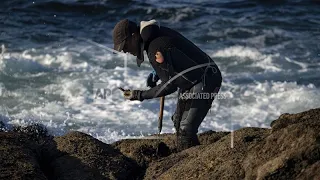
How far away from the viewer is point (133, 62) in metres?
16.3

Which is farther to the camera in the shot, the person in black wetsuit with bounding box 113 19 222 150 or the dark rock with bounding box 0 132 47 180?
the person in black wetsuit with bounding box 113 19 222 150

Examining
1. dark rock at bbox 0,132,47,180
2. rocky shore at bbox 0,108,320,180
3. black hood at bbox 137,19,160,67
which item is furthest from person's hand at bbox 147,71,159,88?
dark rock at bbox 0,132,47,180

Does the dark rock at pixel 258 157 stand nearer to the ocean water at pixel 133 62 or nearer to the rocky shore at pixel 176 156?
the rocky shore at pixel 176 156

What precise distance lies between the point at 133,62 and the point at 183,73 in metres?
10.2

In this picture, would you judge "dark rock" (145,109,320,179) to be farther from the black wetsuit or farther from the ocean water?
the ocean water

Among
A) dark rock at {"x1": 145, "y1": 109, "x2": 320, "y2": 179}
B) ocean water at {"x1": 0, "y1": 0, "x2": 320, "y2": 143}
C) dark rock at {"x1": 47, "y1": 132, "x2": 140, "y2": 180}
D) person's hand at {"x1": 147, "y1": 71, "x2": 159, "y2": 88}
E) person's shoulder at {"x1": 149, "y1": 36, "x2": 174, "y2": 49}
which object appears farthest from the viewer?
ocean water at {"x1": 0, "y1": 0, "x2": 320, "y2": 143}

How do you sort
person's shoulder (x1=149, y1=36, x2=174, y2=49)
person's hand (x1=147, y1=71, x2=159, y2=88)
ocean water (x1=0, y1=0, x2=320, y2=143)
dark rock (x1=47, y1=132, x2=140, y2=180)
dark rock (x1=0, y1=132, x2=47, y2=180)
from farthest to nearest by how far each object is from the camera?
ocean water (x1=0, y1=0, x2=320, y2=143) → person's hand (x1=147, y1=71, x2=159, y2=88) → person's shoulder (x1=149, y1=36, x2=174, y2=49) → dark rock (x1=47, y1=132, x2=140, y2=180) → dark rock (x1=0, y1=132, x2=47, y2=180)

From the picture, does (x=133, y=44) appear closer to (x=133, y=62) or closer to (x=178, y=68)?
(x=178, y=68)

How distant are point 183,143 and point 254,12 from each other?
15.0 m

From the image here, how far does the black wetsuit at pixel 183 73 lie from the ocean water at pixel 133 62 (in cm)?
485

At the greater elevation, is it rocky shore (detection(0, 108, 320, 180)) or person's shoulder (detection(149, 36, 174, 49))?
person's shoulder (detection(149, 36, 174, 49))

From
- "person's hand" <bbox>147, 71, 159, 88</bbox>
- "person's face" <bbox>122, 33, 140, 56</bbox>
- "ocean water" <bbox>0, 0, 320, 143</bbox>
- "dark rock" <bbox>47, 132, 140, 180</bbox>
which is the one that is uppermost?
"person's face" <bbox>122, 33, 140, 56</bbox>

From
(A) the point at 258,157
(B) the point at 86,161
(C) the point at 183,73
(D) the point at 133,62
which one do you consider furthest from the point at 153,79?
(D) the point at 133,62

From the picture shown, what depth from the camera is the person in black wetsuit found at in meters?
6.00
